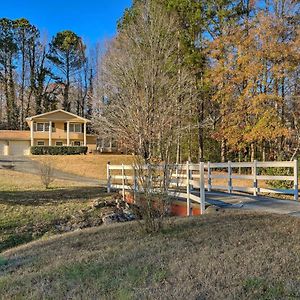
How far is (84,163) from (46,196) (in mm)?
16661

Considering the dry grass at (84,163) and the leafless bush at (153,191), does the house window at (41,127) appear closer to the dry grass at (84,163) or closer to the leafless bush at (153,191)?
the dry grass at (84,163)

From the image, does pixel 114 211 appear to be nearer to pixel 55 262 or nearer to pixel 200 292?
pixel 55 262

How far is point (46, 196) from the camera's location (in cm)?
1495

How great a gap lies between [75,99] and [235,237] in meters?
50.6

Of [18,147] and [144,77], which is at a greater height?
[144,77]

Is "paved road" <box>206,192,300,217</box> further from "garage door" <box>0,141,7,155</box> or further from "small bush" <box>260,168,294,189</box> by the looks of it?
"garage door" <box>0,141,7,155</box>

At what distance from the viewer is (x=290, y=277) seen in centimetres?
401

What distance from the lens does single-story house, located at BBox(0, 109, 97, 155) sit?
42.2m

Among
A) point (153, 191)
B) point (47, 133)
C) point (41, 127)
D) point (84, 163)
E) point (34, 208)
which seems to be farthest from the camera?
point (41, 127)

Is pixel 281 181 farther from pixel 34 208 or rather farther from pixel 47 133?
pixel 47 133

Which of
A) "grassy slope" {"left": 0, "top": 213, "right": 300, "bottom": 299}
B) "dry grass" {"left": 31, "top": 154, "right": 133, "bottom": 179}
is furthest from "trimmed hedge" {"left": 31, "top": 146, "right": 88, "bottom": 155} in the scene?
"grassy slope" {"left": 0, "top": 213, "right": 300, "bottom": 299}

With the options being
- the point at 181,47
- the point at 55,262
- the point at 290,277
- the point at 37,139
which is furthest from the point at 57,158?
the point at 290,277

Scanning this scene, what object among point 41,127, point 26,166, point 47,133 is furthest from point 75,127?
point 26,166

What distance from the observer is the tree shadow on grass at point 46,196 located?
13.6 meters
